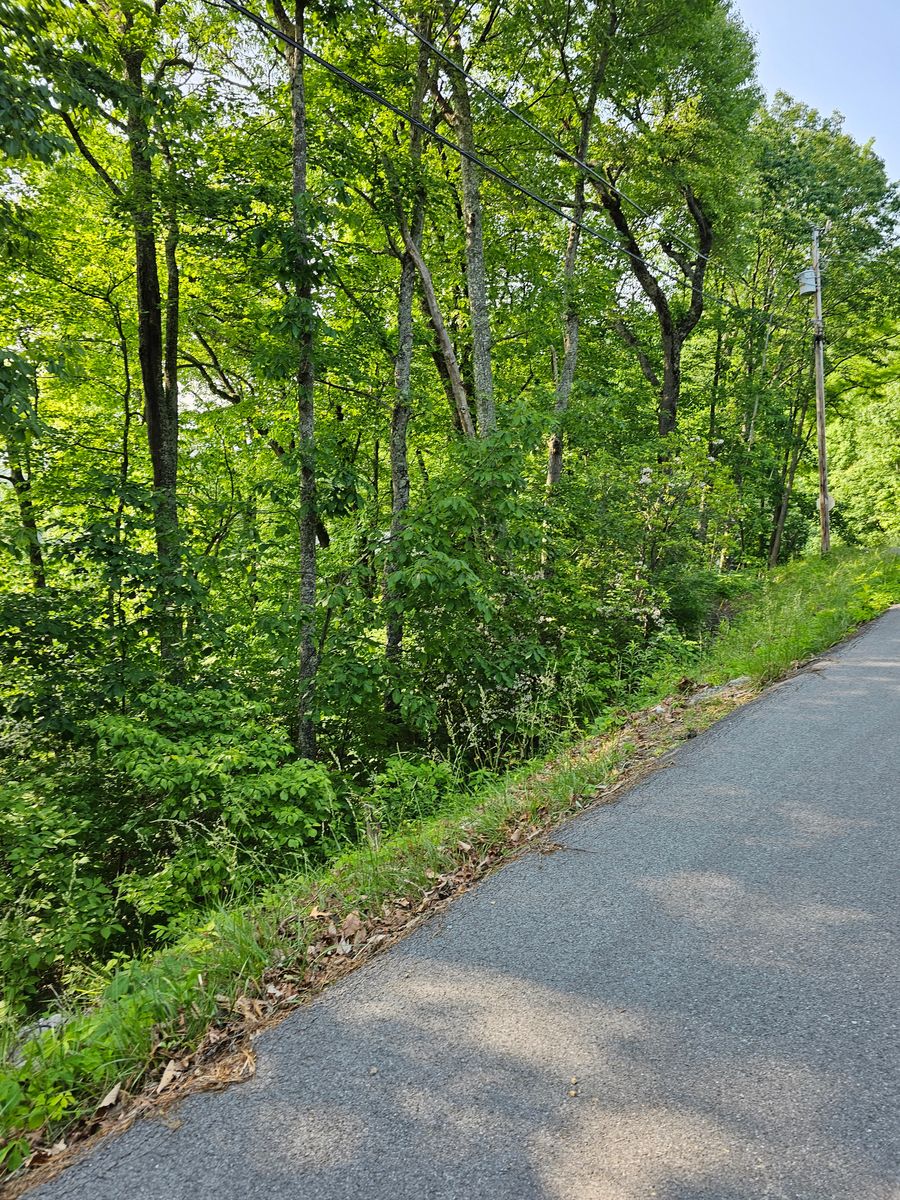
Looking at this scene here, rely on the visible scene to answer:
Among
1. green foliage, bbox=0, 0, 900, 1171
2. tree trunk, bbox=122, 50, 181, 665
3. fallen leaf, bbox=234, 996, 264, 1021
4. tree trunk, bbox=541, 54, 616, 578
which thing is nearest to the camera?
fallen leaf, bbox=234, 996, 264, 1021

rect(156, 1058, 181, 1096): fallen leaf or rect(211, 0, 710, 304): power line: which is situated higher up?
rect(211, 0, 710, 304): power line

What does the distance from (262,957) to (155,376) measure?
32.5 ft

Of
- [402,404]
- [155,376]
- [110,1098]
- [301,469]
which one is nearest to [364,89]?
[301,469]

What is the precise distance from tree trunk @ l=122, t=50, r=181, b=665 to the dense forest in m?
0.05

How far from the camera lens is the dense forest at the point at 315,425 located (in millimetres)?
5488

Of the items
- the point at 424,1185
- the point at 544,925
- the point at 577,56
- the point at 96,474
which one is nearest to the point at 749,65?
the point at 577,56

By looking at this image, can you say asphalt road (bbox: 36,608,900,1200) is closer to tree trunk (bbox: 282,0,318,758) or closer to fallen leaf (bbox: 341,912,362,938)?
fallen leaf (bbox: 341,912,362,938)

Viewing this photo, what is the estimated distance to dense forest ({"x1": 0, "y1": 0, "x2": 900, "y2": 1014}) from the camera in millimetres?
5488

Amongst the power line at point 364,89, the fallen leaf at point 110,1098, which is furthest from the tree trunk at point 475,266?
the fallen leaf at point 110,1098

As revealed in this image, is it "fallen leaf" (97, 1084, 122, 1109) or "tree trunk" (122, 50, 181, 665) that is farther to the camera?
"tree trunk" (122, 50, 181, 665)

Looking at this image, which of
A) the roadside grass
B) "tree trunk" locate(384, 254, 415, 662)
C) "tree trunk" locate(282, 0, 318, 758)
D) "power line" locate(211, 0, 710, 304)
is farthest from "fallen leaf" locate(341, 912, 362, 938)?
"power line" locate(211, 0, 710, 304)

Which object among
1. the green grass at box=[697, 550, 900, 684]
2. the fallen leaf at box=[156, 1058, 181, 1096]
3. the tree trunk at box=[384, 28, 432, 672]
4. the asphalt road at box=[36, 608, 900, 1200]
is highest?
the tree trunk at box=[384, 28, 432, 672]

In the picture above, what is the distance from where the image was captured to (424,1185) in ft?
5.69

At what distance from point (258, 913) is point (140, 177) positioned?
8.20 meters
